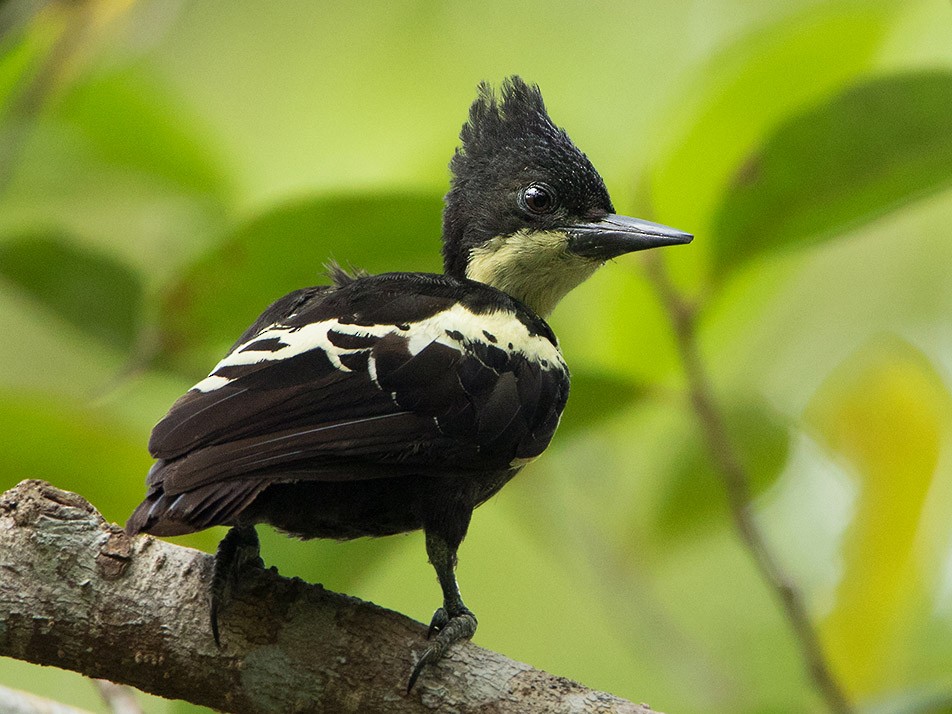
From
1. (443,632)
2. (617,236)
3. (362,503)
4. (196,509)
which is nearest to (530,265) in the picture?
(617,236)

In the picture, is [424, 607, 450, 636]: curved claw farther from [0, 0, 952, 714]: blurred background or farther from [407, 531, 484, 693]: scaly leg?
[0, 0, 952, 714]: blurred background

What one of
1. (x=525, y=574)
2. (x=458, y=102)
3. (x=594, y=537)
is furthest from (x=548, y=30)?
(x=594, y=537)

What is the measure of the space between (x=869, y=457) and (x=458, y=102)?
4482 mm

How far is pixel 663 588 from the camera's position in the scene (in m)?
6.13

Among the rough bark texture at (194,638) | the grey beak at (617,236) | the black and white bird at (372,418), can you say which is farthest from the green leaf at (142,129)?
the rough bark texture at (194,638)

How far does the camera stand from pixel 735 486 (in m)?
3.18

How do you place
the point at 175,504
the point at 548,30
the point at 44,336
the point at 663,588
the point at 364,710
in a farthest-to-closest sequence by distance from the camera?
the point at 548,30, the point at 44,336, the point at 663,588, the point at 364,710, the point at 175,504

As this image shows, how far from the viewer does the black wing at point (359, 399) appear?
2514mm

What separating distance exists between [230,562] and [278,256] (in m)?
Result: 0.90

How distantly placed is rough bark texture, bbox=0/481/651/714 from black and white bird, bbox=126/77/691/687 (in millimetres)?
70

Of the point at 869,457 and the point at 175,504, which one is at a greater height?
the point at 869,457

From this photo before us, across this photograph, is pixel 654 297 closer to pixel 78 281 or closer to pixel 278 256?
pixel 278 256

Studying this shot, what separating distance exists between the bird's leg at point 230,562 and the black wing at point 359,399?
270 mm

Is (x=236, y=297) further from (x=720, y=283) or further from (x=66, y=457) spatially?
→ (x=720, y=283)
